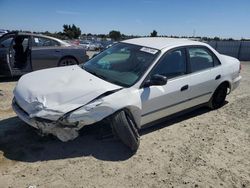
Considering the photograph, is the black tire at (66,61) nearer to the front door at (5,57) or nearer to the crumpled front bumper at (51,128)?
the front door at (5,57)

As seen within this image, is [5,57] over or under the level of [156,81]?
under

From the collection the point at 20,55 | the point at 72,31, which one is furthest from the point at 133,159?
the point at 72,31

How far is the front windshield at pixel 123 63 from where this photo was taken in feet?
13.6

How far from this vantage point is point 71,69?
477cm

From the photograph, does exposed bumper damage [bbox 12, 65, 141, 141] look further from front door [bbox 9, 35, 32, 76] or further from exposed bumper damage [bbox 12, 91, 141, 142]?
front door [bbox 9, 35, 32, 76]

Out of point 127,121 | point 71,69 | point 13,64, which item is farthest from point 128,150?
point 13,64

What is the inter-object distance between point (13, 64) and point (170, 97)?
565 cm

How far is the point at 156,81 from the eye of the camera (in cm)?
403

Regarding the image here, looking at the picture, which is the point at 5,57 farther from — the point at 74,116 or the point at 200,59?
the point at 200,59

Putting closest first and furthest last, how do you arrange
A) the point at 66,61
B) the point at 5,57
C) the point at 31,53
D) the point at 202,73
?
the point at 202,73 < the point at 5,57 < the point at 31,53 < the point at 66,61

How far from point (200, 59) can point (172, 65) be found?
986mm

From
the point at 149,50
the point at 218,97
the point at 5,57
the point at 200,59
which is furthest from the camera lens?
the point at 5,57

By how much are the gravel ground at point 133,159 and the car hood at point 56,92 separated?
672mm

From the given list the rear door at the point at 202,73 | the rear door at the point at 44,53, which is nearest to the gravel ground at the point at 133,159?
the rear door at the point at 202,73
